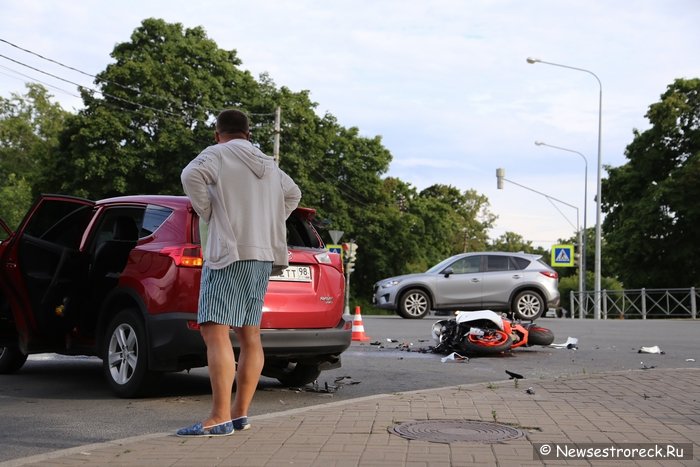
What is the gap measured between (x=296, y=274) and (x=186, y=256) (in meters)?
0.95

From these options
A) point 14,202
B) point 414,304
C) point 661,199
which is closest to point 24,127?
point 14,202

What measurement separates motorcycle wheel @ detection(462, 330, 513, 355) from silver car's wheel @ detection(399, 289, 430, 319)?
1051 centimetres

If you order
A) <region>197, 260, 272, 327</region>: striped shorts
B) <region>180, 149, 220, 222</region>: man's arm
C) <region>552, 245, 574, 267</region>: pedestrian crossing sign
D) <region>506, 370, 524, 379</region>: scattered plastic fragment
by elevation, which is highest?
<region>552, 245, 574, 267</region>: pedestrian crossing sign

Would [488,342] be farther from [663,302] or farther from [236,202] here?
[663,302]

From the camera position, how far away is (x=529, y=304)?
70.3 ft

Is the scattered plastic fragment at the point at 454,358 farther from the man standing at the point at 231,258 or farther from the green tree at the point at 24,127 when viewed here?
the green tree at the point at 24,127

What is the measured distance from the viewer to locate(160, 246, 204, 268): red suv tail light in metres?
7.00

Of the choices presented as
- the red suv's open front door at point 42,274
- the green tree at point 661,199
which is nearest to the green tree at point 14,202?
the green tree at point 661,199

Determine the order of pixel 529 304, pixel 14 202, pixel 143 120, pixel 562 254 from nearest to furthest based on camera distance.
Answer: pixel 529 304
pixel 143 120
pixel 562 254
pixel 14 202

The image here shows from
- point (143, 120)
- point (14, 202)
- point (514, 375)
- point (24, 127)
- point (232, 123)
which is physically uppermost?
point (24, 127)

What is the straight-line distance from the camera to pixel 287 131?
4306 cm

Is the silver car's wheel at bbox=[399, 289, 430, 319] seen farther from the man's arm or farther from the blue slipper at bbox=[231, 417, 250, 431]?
the man's arm

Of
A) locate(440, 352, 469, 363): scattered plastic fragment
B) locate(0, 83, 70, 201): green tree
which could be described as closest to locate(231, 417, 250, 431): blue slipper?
locate(440, 352, 469, 363): scattered plastic fragment

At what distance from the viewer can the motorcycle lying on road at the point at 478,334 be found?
11562 mm
